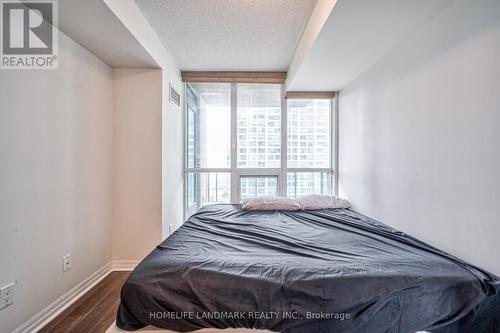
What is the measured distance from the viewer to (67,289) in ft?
5.86

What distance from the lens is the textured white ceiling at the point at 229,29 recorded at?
6.12 feet

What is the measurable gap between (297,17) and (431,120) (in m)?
1.39

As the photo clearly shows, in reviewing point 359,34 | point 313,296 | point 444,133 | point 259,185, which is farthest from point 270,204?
point 359,34

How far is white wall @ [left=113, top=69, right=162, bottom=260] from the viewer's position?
2.42m

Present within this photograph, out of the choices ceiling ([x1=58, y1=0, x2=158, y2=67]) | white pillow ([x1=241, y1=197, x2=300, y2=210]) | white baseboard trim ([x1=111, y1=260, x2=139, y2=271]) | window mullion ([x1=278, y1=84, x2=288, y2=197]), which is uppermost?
ceiling ([x1=58, y1=0, x2=158, y2=67])

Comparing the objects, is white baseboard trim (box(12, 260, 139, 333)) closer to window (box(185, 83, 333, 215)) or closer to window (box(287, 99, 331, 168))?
window (box(185, 83, 333, 215))

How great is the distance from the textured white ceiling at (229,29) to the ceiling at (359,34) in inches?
13.8

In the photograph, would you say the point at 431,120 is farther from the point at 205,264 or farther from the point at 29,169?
the point at 29,169

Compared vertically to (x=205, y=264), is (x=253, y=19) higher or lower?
higher

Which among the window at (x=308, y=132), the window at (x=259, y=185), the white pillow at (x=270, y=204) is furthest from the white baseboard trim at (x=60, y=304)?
the window at (x=308, y=132)

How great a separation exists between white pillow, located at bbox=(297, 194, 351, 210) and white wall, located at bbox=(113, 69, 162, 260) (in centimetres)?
164

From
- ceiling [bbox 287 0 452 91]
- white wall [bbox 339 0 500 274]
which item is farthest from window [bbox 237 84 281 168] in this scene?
white wall [bbox 339 0 500 274]

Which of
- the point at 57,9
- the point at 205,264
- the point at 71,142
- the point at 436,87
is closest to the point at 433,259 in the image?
the point at 436,87

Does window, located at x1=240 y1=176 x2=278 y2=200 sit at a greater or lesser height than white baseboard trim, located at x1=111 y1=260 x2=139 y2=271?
greater
